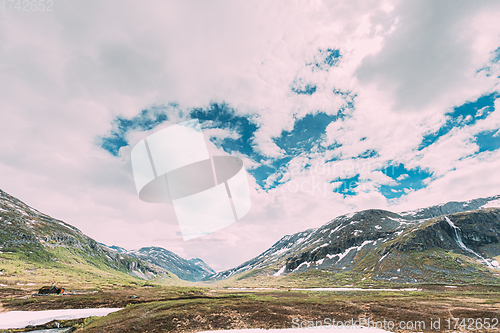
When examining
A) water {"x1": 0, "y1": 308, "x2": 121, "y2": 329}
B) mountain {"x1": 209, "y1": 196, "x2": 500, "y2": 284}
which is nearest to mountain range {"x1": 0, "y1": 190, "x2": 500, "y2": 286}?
mountain {"x1": 209, "y1": 196, "x2": 500, "y2": 284}

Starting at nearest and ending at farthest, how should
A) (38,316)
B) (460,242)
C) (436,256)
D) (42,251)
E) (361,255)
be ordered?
(38,316) < (42,251) < (436,256) < (460,242) < (361,255)

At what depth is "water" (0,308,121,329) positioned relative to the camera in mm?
25625

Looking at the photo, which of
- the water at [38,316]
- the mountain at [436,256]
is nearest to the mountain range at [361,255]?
the mountain at [436,256]

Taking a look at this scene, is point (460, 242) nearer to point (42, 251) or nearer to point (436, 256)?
point (436, 256)

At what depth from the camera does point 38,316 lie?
93.6 ft

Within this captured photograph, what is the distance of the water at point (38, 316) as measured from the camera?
84.1ft

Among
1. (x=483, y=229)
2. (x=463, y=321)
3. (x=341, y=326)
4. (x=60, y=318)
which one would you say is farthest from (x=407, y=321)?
(x=483, y=229)

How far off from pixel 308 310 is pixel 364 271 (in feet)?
520

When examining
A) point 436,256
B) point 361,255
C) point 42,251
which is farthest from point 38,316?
point 361,255

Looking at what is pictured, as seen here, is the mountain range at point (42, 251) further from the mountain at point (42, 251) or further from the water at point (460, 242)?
the water at point (460, 242)

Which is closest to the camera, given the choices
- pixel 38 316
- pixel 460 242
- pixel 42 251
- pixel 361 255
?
pixel 38 316

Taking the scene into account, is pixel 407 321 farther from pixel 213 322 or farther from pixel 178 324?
pixel 178 324

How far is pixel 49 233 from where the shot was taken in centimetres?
13662

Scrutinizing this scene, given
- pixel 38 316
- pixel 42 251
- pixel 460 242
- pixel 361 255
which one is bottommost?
pixel 361 255
